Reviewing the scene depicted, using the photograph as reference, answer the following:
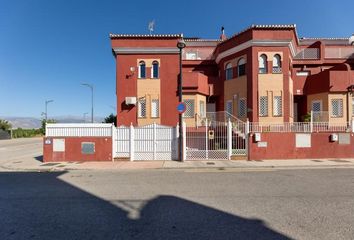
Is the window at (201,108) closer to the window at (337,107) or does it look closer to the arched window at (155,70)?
the arched window at (155,70)

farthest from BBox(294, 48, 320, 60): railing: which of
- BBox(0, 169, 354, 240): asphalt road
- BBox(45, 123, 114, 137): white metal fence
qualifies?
BBox(45, 123, 114, 137): white metal fence

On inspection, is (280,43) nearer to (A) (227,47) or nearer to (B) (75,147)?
(A) (227,47)

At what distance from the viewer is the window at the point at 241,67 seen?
20234 millimetres

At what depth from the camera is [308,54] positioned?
24.1m

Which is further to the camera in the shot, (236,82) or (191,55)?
(191,55)

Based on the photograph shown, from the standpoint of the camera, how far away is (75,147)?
14789 mm

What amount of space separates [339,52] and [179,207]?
26.6m

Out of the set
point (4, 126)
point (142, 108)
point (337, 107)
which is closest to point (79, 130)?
point (142, 108)

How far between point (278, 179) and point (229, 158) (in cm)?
516

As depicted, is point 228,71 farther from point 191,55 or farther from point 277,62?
point 191,55

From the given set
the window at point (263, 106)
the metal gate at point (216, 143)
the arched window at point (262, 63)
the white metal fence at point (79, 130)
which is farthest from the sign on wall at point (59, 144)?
the arched window at point (262, 63)

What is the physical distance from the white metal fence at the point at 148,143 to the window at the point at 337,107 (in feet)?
46.3

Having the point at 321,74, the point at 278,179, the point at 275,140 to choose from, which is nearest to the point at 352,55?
the point at 321,74

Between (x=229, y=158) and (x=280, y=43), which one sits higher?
(x=280, y=43)
